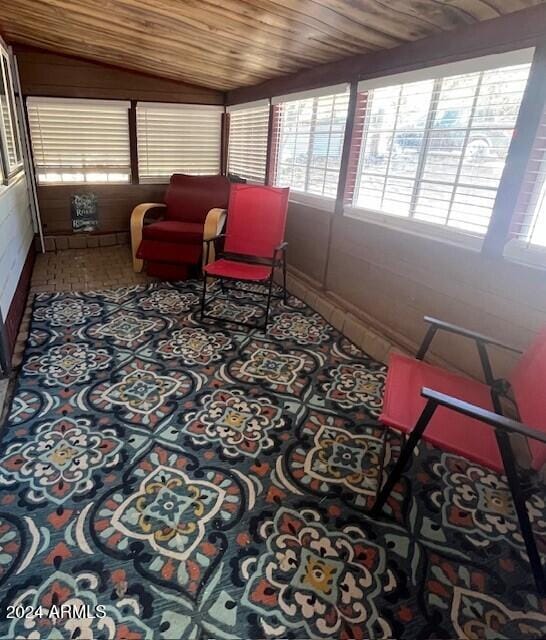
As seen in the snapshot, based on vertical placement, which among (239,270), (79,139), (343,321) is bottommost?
(343,321)

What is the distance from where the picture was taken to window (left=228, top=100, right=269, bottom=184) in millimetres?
4117

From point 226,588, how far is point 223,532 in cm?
20

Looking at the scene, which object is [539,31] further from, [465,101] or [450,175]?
[450,175]

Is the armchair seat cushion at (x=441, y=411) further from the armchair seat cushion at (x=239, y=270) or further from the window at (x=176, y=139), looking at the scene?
the window at (x=176, y=139)

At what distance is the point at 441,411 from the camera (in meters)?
1.50

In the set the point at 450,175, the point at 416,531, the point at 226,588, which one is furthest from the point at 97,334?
the point at 450,175

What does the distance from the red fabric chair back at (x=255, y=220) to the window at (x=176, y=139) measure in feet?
6.78

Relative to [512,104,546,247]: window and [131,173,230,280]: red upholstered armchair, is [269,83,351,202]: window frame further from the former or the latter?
[512,104,546,247]: window

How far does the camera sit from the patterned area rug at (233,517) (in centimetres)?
118

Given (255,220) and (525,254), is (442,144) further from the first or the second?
(255,220)

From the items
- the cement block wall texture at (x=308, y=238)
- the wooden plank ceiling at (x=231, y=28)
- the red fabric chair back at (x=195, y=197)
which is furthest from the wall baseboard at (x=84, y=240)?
the cement block wall texture at (x=308, y=238)

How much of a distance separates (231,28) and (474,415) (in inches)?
107

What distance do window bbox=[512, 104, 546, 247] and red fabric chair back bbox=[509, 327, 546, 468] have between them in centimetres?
60

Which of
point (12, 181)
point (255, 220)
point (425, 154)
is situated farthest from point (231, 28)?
point (12, 181)
